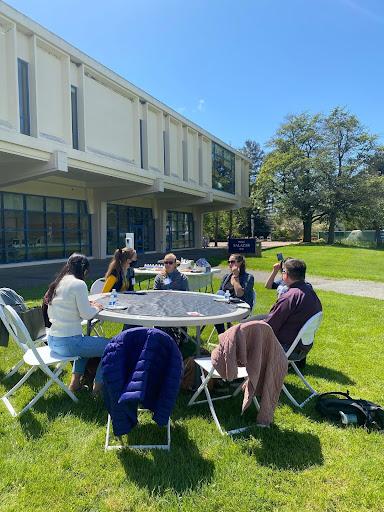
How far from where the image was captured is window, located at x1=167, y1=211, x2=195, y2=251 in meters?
30.1

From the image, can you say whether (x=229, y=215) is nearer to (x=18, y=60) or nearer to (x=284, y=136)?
(x=284, y=136)

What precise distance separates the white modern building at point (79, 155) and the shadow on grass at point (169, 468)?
459 inches

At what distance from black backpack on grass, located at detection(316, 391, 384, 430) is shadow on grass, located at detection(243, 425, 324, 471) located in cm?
37

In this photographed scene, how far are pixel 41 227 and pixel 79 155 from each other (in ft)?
15.6

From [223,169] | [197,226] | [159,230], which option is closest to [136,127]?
[159,230]

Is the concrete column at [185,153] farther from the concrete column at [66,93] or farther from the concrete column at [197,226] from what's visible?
the concrete column at [66,93]

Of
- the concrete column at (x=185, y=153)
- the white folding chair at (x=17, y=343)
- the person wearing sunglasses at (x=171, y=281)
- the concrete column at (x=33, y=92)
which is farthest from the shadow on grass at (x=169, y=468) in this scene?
the concrete column at (x=185, y=153)

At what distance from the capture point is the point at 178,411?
138 inches

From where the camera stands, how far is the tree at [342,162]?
37094 millimetres

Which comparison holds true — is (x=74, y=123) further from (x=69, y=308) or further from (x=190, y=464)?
(x=190, y=464)

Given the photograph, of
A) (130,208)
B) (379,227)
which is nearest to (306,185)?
(379,227)

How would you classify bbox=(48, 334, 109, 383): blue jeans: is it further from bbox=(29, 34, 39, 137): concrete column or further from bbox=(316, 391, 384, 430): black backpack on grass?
bbox=(29, 34, 39, 137): concrete column

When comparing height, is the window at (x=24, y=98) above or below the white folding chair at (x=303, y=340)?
above

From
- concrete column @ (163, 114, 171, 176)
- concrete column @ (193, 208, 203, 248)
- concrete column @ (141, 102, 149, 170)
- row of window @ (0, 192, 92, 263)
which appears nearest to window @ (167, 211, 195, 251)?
concrete column @ (193, 208, 203, 248)
